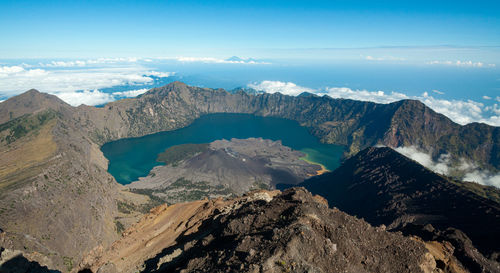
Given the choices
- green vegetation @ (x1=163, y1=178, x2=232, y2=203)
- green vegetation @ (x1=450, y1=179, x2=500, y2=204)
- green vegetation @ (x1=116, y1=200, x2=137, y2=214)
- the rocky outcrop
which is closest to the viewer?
the rocky outcrop

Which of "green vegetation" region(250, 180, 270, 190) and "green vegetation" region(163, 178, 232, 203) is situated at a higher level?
"green vegetation" region(250, 180, 270, 190)

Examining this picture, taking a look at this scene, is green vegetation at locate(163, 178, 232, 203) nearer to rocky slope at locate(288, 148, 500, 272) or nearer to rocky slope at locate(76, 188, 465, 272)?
rocky slope at locate(288, 148, 500, 272)

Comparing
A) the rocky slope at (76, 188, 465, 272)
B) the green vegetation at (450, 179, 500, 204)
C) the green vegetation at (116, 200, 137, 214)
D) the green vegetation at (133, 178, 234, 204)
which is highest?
the rocky slope at (76, 188, 465, 272)

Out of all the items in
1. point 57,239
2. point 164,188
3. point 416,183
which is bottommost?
point 164,188

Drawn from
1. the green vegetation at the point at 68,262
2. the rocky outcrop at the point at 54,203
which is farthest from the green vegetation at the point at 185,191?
the green vegetation at the point at 68,262

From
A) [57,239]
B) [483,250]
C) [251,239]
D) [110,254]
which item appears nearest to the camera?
[251,239]

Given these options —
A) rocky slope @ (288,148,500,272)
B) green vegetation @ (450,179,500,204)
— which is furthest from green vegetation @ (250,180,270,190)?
green vegetation @ (450,179,500,204)

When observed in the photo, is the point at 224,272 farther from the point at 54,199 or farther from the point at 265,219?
the point at 54,199

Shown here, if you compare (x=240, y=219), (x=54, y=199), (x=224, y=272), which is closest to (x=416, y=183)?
(x=240, y=219)
